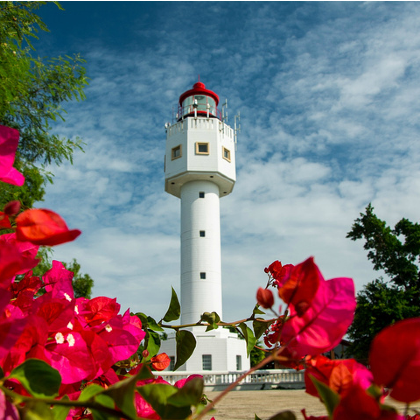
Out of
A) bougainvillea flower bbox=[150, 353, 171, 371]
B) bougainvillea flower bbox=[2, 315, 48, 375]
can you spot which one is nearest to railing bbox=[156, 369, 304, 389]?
bougainvillea flower bbox=[150, 353, 171, 371]

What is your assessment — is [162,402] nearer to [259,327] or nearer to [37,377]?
[37,377]

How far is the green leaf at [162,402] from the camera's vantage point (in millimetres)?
188

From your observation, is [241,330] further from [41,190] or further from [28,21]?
[41,190]

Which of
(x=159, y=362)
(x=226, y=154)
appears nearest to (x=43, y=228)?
(x=159, y=362)

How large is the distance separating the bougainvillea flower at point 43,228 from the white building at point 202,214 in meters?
9.91

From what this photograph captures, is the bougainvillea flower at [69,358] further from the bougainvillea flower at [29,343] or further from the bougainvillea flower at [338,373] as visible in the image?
the bougainvillea flower at [338,373]

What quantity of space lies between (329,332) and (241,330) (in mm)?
332

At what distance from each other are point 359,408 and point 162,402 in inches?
3.4

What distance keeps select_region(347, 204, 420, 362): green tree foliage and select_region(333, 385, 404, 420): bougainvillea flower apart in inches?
380

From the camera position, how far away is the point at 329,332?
21 cm

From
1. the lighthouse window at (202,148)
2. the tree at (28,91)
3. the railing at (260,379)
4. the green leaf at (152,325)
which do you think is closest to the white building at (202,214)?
the lighthouse window at (202,148)

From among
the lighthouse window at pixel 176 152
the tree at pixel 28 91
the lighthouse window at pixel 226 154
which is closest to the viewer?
the tree at pixel 28 91

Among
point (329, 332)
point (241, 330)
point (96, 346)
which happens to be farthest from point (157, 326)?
point (329, 332)

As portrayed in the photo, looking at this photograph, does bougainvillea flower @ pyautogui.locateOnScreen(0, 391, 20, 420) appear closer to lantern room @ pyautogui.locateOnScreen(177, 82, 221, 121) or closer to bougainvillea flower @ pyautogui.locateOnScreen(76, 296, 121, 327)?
bougainvillea flower @ pyautogui.locateOnScreen(76, 296, 121, 327)
